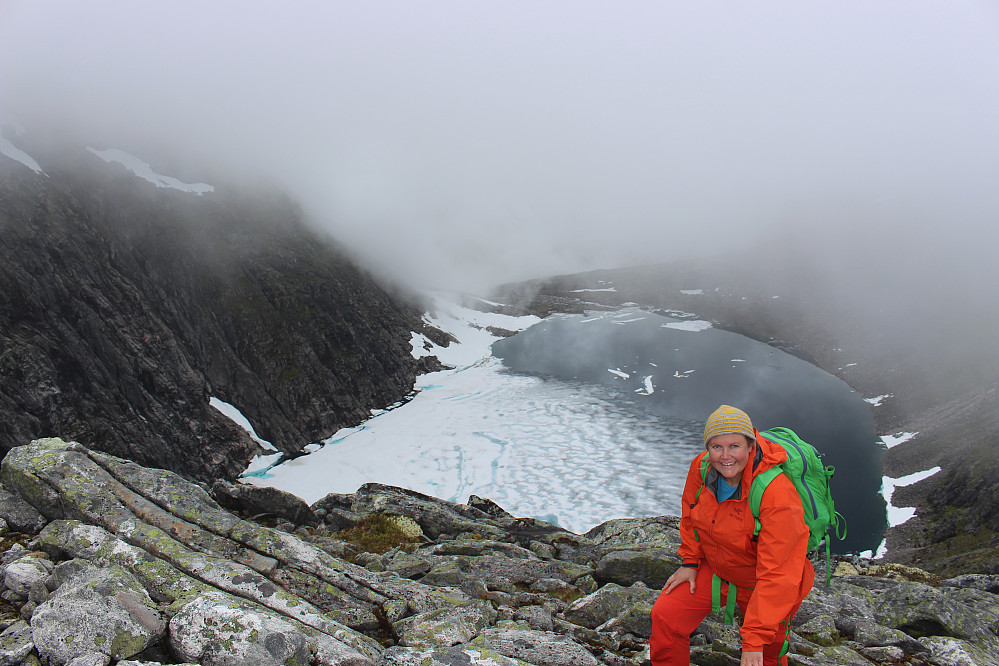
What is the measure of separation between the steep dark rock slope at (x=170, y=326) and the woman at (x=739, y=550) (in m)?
66.5

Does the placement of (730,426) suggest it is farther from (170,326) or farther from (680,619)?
(170,326)

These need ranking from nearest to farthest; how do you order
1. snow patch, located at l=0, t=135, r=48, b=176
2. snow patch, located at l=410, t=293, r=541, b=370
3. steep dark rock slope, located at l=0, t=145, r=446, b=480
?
1. steep dark rock slope, located at l=0, t=145, r=446, b=480
2. snow patch, located at l=0, t=135, r=48, b=176
3. snow patch, located at l=410, t=293, r=541, b=370

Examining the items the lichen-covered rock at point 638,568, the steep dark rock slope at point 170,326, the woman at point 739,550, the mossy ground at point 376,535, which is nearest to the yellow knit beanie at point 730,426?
the woman at point 739,550

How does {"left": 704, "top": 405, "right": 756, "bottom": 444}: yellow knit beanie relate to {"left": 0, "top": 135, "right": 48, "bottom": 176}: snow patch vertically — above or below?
below

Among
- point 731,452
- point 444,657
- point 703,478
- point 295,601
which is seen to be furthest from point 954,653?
point 295,601

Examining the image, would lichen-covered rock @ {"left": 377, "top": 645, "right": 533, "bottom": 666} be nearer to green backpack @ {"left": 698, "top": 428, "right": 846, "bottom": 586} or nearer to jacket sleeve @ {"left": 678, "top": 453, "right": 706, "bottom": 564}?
jacket sleeve @ {"left": 678, "top": 453, "right": 706, "bottom": 564}

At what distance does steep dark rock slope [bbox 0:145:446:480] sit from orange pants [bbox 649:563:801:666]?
217 feet

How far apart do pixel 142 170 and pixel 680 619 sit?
141748 millimetres

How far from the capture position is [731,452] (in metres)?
5.74

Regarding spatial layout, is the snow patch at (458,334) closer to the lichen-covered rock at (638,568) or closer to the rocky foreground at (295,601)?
the lichen-covered rock at (638,568)

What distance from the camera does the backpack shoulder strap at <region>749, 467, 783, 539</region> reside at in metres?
5.50

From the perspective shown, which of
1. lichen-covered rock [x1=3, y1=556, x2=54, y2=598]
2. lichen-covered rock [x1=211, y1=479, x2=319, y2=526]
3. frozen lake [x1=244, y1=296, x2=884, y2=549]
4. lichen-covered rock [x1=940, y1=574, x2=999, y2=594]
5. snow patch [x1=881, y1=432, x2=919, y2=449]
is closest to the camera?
lichen-covered rock [x1=3, y1=556, x2=54, y2=598]

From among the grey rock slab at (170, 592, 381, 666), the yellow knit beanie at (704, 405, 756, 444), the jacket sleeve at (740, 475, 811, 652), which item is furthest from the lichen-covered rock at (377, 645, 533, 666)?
the yellow knit beanie at (704, 405, 756, 444)

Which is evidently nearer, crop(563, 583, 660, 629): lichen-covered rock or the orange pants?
the orange pants
